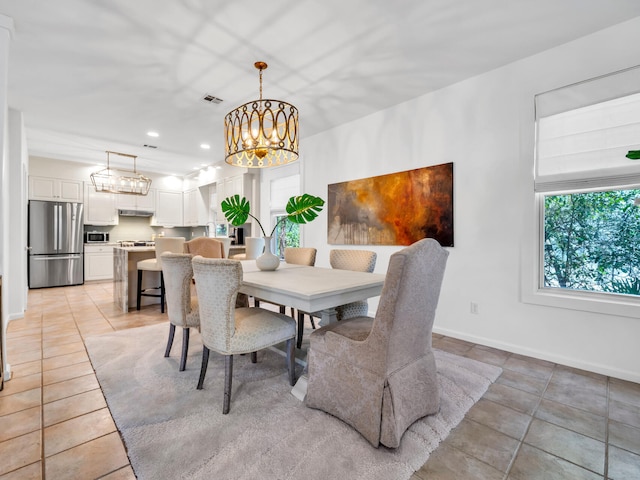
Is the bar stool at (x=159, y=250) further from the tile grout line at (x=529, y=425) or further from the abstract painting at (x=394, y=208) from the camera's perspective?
the tile grout line at (x=529, y=425)

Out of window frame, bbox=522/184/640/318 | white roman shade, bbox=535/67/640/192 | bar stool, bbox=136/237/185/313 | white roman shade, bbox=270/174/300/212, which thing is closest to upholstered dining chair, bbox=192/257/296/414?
window frame, bbox=522/184/640/318

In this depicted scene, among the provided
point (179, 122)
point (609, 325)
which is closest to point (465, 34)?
point (609, 325)

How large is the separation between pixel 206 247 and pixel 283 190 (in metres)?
2.09

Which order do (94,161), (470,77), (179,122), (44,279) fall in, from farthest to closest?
(94,161) < (44,279) < (179,122) < (470,77)

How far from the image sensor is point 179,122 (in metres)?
4.16

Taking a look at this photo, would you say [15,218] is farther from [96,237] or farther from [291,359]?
[291,359]

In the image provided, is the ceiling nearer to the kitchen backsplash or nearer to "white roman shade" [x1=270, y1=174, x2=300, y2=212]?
"white roman shade" [x1=270, y1=174, x2=300, y2=212]

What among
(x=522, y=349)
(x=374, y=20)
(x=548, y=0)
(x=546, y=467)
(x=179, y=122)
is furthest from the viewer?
(x=179, y=122)

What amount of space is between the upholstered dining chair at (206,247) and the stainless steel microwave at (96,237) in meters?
4.42

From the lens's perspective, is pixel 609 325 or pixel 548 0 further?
pixel 609 325

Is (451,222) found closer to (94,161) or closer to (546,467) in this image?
(546,467)

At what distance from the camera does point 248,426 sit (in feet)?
5.31

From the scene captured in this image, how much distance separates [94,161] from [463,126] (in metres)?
7.24

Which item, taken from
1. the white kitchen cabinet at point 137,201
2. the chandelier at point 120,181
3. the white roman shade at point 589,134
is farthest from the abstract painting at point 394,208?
the white kitchen cabinet at point 137,201
